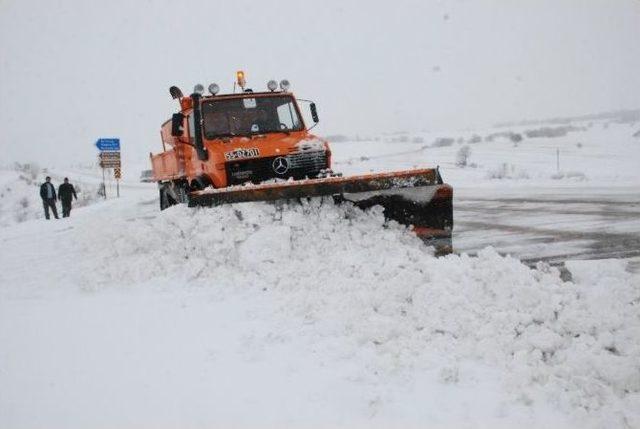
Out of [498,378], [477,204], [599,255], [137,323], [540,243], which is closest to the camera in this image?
[498,378]

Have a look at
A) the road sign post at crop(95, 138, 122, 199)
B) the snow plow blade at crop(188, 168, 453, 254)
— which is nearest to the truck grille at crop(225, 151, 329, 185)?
the snow plow blade at crop(188, 168, 453, 254)

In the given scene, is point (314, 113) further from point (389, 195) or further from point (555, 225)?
point (555, 225)

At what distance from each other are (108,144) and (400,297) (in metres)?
19.0

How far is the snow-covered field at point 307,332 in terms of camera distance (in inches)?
110

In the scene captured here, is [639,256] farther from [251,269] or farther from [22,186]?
[22,186]

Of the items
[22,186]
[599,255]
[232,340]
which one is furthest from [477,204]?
[22,186]

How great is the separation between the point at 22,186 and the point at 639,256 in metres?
35.3

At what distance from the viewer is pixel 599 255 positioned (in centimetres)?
572

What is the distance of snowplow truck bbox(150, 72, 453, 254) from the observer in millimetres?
5695

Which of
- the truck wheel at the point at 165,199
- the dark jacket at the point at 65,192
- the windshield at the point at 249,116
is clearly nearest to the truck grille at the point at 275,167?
the windshield at the point at 249,116

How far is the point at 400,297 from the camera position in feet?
12.9

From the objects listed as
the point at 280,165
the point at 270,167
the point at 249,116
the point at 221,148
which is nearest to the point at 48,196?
the point at 249,116

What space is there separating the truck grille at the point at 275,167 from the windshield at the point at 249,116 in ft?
2.64

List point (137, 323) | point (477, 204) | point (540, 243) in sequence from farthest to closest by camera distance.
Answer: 1. point (477, 204)
2. point (540, 243)
3. point (137, 323)
